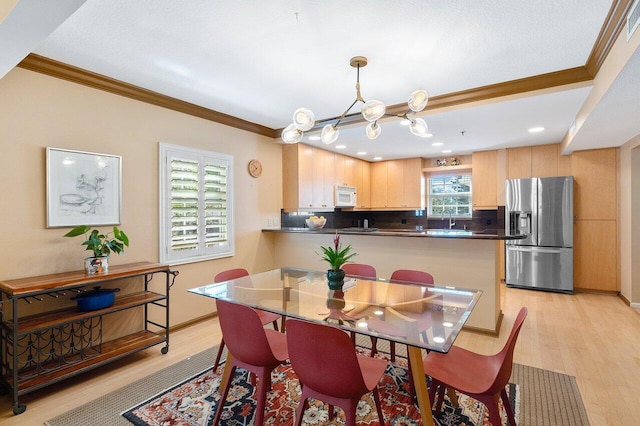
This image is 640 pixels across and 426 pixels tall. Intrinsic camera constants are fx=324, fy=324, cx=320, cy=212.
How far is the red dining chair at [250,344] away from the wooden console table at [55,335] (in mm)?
1297

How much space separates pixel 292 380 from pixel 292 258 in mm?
2309

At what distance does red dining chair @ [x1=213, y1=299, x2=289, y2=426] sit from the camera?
1.74 metres

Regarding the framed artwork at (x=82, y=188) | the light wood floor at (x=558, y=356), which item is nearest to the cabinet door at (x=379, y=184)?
the light wood floor at (x=558, y=356)

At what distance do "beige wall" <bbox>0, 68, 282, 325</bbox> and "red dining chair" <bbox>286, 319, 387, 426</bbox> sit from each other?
7.63ft

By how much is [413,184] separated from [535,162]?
79.8 inches

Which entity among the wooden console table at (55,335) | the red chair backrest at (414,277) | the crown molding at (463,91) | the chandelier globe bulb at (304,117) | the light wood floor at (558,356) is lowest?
the light wood floor at (558,356)

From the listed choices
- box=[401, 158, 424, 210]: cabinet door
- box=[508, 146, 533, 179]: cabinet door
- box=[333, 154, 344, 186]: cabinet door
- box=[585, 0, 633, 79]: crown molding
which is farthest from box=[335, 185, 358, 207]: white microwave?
box=[585, 0, 633, 79]: crown molding

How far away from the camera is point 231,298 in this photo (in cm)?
217

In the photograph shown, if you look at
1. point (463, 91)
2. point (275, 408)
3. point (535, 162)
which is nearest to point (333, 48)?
point (463, 91)

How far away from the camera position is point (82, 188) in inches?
109

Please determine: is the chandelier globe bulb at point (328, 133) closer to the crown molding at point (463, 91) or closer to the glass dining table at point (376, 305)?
the glass dining table at point (376, 305)

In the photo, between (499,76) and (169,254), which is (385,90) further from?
(169,254)

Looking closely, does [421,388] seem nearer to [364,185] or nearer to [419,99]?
[419,99]

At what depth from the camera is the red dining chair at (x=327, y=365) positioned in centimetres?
142
